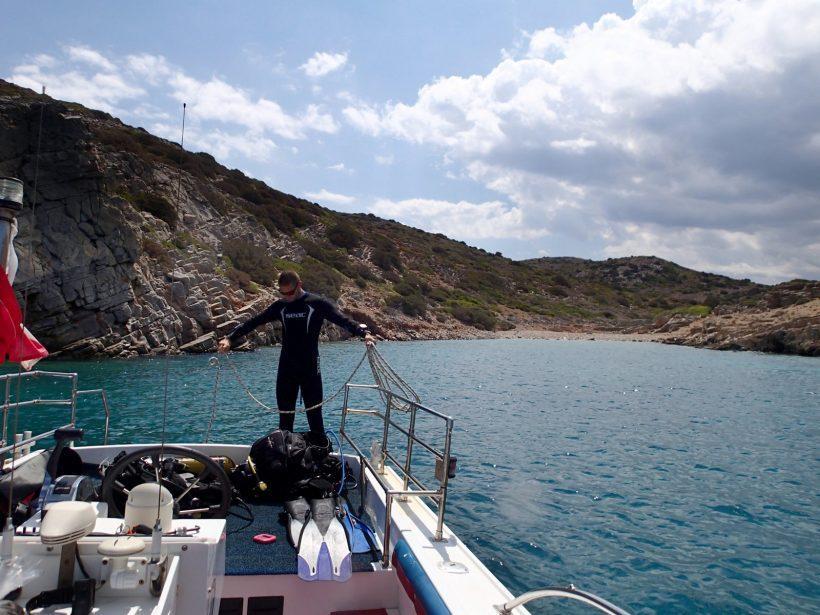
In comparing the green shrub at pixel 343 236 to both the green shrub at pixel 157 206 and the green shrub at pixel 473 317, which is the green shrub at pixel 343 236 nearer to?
the green shrub at pixel 473 317

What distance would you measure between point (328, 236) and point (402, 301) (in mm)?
11808

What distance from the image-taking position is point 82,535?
7.38 feet

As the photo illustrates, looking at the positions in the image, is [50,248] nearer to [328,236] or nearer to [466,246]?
[328,236]

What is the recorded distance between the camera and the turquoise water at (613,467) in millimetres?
6414

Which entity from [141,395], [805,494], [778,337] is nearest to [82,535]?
[805,494]

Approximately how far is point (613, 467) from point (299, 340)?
7.37 m

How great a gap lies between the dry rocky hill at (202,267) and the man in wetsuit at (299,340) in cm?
179

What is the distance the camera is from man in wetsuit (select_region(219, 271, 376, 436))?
5754mm

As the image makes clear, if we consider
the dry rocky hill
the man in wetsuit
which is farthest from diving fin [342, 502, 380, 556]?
the dry rocky hill

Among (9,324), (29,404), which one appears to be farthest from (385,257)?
(9,324)

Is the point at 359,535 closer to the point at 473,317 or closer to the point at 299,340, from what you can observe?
the point at 299,340

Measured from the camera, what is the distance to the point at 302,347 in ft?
19.0

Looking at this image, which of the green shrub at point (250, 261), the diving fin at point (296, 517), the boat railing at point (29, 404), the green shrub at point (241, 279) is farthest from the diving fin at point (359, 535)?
the green shrub at point (250, 261)

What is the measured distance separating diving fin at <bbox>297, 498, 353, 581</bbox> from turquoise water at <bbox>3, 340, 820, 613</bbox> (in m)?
2.64
